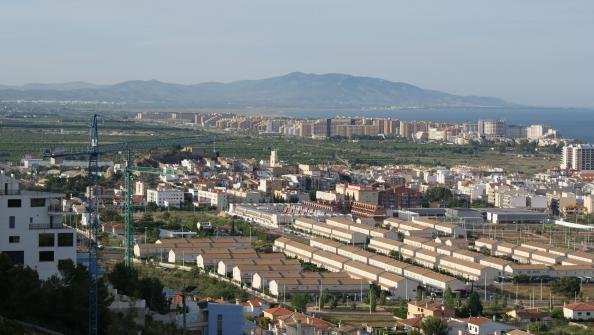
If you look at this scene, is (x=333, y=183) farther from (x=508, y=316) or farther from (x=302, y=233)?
(x=508, y=316)

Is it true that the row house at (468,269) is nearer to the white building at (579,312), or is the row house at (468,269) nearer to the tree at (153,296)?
the white building at (579,312)

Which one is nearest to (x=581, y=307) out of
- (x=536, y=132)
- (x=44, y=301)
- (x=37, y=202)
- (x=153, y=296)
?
(x=153, y=296)

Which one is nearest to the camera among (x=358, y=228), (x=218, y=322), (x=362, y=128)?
(x=218, y=322)

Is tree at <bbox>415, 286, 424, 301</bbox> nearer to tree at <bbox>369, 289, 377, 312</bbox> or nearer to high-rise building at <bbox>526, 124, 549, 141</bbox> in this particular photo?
tree at <bbox>369, 289, 377, 312</bbox>

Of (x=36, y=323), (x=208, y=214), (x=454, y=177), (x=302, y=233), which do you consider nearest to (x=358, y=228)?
(x=302, y=233)

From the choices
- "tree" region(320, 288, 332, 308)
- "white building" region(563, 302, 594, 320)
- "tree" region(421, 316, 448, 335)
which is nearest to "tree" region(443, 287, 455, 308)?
"white building" region(563, 302, 594, 320)

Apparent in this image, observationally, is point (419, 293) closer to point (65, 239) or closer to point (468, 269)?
point (468, 269)

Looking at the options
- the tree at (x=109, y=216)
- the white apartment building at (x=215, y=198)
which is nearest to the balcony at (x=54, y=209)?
the tree at (x=109, y=216)
